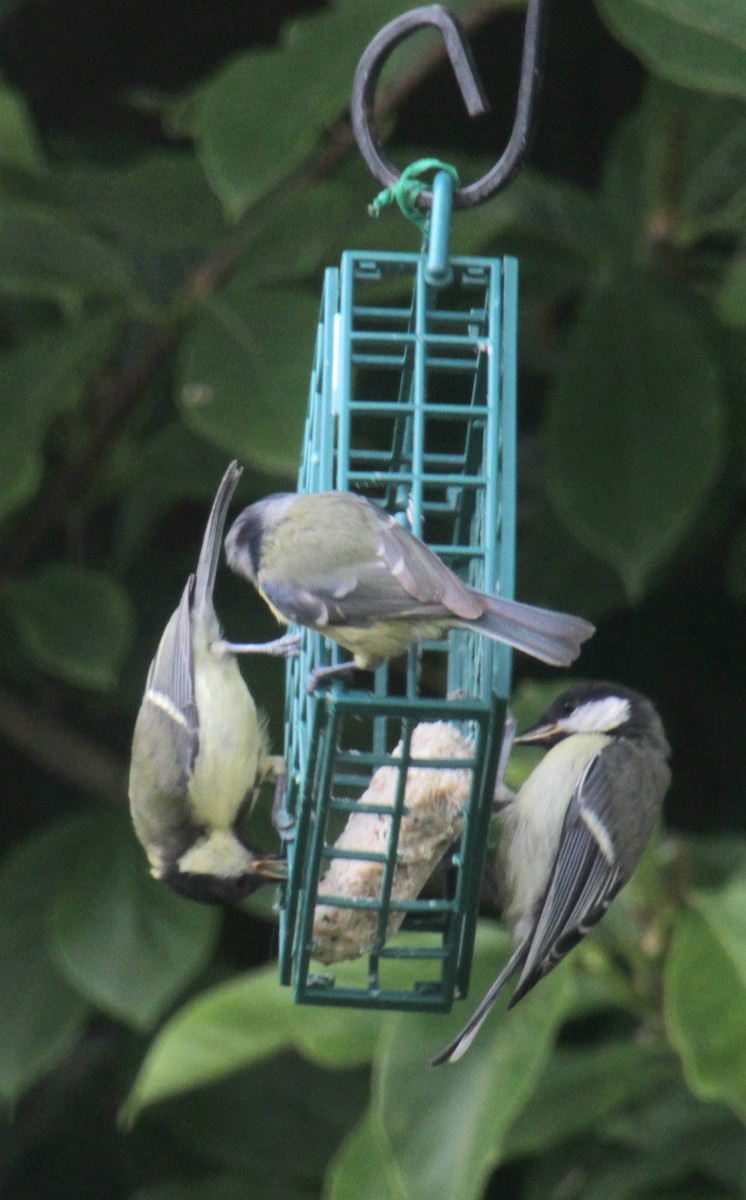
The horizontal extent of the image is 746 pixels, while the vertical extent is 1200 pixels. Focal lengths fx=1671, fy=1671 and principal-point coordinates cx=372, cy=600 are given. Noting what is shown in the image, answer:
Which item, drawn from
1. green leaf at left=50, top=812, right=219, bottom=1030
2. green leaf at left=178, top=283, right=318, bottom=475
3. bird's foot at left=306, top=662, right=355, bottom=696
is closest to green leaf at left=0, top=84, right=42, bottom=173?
green leaf at left=178, top=283, right=318, bottom=475

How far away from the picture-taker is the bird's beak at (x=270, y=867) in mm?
2615

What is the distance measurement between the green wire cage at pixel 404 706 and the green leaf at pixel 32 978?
3.13 feet

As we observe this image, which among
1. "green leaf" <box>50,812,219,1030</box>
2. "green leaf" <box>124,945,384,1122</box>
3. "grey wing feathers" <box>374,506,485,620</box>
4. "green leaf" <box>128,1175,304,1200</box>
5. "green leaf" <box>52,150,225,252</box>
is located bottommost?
"green leaf" <box>128,1175,304,1200</box>

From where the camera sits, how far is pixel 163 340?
3.48m

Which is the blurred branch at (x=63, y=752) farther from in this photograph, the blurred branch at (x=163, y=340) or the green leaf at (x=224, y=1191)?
the green leaf at (x=224, y=1191)

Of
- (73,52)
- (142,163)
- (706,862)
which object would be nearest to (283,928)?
(706,862)

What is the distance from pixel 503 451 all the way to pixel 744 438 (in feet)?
5.51

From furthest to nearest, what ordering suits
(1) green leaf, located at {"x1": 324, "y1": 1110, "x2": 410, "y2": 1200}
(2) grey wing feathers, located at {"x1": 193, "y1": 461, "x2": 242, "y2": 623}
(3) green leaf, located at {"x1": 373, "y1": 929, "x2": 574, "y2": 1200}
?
1. (1) green leaf, located at {"x1": 324, "y1": 1110, "x2": 410, "y2": 1200}
2. (3) green leaf, located at {"x1": 373, "y1": 929, "x2": 574, "y2": 1200}
3. (2) grey wing feathers, located at {"x1": 193, "y1": 461, "x2": 242, "y2": 623}

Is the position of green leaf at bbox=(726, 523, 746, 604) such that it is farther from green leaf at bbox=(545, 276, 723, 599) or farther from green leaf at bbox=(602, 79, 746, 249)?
green leaf at bbox=(602, 79, 746, 249)

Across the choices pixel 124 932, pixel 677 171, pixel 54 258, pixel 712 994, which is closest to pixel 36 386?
pixel 54 258

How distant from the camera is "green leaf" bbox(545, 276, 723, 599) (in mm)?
3207

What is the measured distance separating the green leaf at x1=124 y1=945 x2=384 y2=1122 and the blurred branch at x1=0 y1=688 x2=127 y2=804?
0.81 m

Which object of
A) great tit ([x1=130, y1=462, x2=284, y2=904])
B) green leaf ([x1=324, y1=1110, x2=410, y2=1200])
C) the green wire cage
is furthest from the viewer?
green leaf ([x1=324, y1=1110, x2=410, y2=1200])

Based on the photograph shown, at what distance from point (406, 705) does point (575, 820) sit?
856 mm
